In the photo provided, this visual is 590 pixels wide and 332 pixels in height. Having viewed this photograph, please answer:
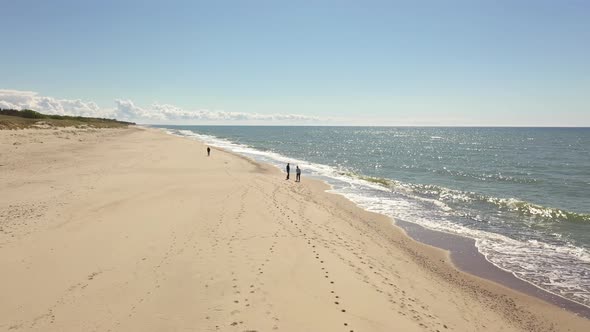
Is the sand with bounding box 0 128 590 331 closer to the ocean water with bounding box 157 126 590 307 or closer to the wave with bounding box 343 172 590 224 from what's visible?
the ocean water with bounding box 157 126 590 307

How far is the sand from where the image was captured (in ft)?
27.7

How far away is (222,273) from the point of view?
10.7 meters

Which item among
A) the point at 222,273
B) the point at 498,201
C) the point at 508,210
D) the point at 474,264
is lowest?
the point at 474,264

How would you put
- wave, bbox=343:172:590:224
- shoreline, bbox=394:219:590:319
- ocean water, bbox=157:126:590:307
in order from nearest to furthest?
shoreline, bbox=394:219:590:319 → ocean water, bbox=157:126:590:307 → wave, bbox=343:172:590:224

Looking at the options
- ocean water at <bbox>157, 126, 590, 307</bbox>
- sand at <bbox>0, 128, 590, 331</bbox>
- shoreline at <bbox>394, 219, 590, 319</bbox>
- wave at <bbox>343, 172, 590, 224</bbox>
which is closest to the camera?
sand at <bbox>0, 128, 590, 331</bbox>

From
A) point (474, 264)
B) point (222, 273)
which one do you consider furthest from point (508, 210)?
point (222, 273)

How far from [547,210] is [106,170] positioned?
112 ft

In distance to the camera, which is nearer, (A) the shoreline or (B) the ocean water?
(A) the shoreline

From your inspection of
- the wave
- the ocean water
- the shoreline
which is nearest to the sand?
the shoreline

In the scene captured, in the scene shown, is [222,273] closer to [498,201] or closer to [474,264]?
[474,264]

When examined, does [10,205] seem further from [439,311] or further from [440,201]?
[440,201]

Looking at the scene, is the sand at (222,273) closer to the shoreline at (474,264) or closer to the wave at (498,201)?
the shoreline at (474,264)

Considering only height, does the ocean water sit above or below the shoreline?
above

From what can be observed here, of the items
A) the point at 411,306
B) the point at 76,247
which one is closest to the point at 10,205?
the point at 76,247
